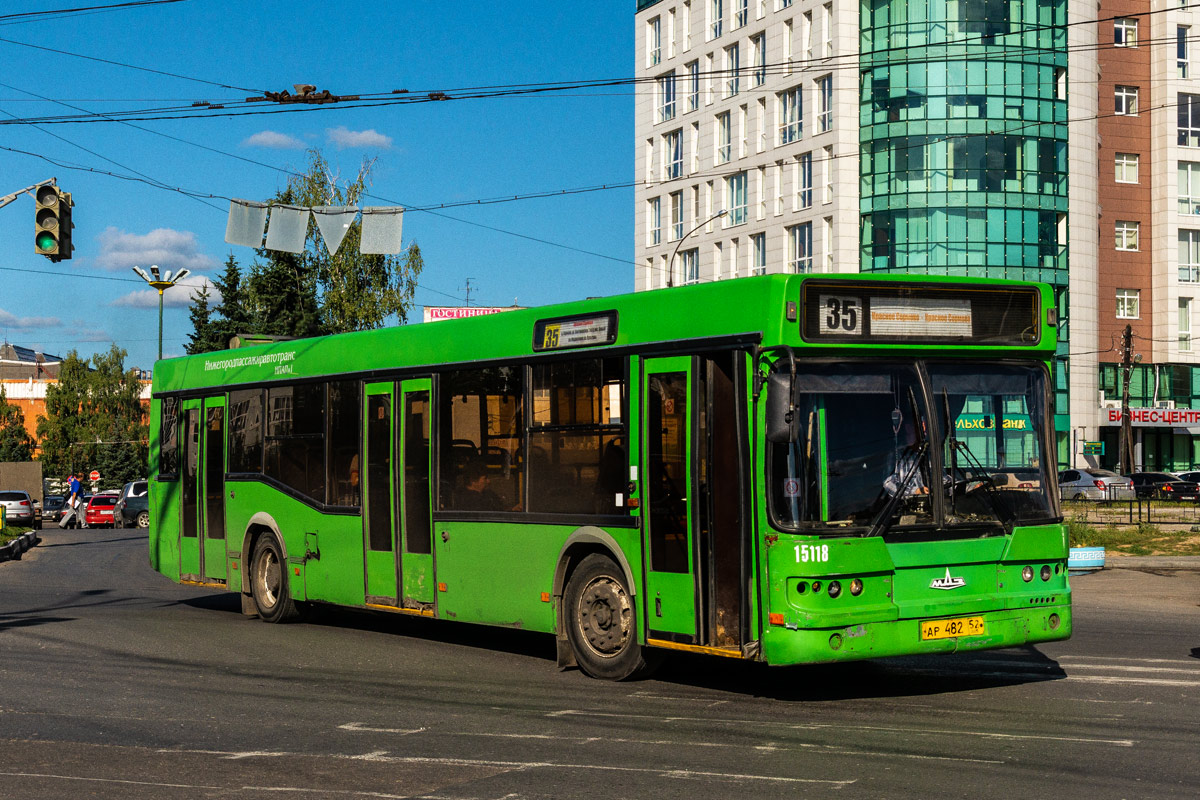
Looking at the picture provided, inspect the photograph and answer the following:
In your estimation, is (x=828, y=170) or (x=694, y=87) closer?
(x=828, y=170)

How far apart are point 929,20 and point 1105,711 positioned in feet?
174

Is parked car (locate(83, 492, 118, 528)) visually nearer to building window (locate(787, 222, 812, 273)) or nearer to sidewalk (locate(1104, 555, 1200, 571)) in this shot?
building window (locate(787, 222, 812, 273))

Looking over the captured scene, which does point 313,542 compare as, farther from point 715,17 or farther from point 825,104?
point 715,17

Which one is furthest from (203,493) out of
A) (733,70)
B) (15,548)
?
(733,70)

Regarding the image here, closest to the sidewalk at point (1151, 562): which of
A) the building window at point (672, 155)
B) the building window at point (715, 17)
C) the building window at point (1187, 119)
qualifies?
the building window at point (715, 17)

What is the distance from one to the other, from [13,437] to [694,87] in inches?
3280

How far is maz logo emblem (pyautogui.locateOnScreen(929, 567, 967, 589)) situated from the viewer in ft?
31.4

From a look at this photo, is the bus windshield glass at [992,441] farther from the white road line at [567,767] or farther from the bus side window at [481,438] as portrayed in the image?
the bus side window at [481,438]

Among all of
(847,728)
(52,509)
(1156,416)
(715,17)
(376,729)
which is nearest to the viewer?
(847,728)

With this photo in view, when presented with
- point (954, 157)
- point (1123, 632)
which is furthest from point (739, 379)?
point (954, 157)

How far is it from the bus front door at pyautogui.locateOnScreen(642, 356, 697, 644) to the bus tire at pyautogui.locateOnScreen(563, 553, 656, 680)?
34cm

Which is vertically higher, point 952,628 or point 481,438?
point 481,438

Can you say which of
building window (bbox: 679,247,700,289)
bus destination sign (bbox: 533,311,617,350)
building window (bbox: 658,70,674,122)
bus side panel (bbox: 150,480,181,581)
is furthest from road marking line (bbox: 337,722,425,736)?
building window (bbox: 658,70,674,122)

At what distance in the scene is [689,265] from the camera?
230 feet
